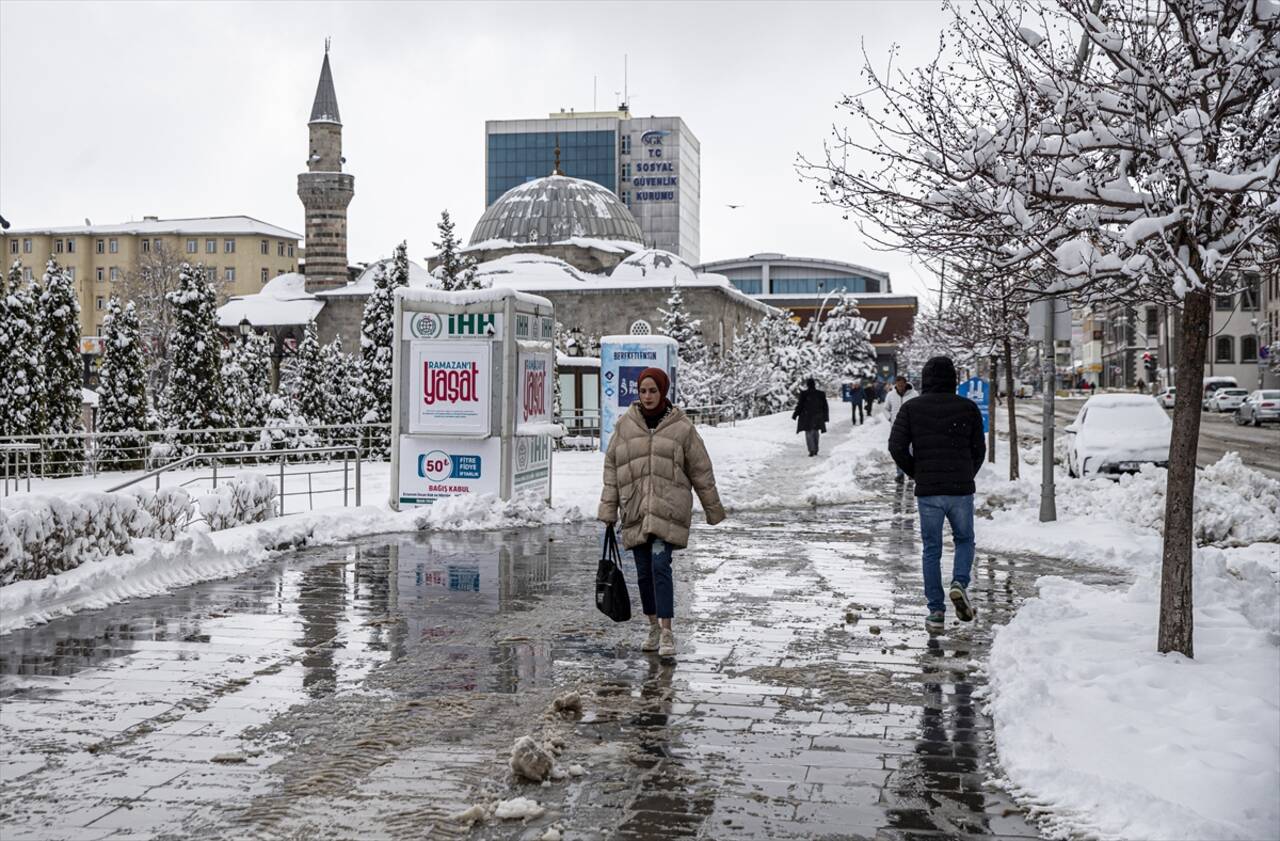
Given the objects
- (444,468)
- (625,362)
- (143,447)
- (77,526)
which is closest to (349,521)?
(444,468)

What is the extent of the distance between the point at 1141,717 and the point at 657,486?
3000 mm

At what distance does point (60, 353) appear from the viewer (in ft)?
107

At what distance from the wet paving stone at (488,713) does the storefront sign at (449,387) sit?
16.3 ft

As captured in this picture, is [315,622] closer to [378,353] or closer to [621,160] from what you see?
[378,353]

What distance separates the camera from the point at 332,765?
17.9ft

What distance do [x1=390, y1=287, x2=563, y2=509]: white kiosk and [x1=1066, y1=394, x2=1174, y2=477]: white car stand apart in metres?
9.36

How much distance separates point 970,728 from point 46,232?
133m

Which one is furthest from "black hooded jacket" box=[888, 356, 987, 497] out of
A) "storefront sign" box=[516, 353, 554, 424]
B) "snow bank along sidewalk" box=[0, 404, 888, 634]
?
"storefront sign" box=[516, 353, 554, 424]

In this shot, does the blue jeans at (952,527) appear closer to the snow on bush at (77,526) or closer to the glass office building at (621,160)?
the snow on bush at (77,526)

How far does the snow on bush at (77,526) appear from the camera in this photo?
944 cm

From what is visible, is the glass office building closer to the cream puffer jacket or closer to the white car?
the white car

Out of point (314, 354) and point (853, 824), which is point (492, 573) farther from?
point (314, 354)

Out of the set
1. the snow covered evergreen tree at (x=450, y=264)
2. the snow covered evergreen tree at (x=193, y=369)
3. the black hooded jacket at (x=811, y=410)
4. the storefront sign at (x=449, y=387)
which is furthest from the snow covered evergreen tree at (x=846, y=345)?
the storefront sign at (x=449, y=387)

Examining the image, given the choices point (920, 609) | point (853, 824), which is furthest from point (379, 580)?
point (853, 824)
